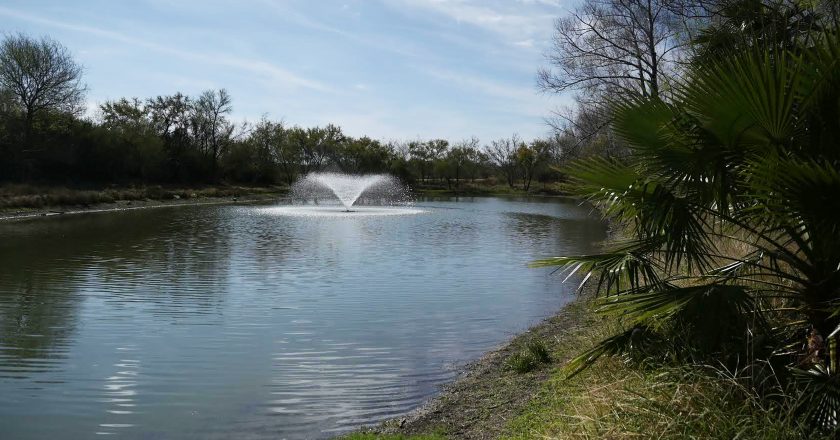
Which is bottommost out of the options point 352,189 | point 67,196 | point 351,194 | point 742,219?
point 67,196

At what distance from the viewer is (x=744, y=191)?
17.6 ft

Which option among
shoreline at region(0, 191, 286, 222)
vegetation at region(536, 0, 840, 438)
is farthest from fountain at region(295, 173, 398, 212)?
vegetation at region(536, 0, 840, 438)

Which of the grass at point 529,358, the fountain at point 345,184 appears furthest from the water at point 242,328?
the fountain at point 345,184

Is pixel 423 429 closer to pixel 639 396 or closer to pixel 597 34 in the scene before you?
pixel 639 396

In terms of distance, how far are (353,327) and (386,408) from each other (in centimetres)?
390

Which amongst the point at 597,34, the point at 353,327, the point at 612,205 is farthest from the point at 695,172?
the point at 597,34

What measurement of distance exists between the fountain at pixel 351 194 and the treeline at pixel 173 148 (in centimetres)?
454

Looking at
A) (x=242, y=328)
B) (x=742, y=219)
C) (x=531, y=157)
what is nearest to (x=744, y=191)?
(x=742, y=219)

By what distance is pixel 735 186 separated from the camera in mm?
5113

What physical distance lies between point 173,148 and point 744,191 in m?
69.5

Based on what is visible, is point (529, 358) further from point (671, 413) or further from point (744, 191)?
point (671, 413)

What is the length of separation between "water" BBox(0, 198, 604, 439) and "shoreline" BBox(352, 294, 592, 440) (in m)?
0.37

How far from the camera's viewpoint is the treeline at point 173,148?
47156mm

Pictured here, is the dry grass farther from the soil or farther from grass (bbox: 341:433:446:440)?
grass (bbox: 341:433:446:440)
